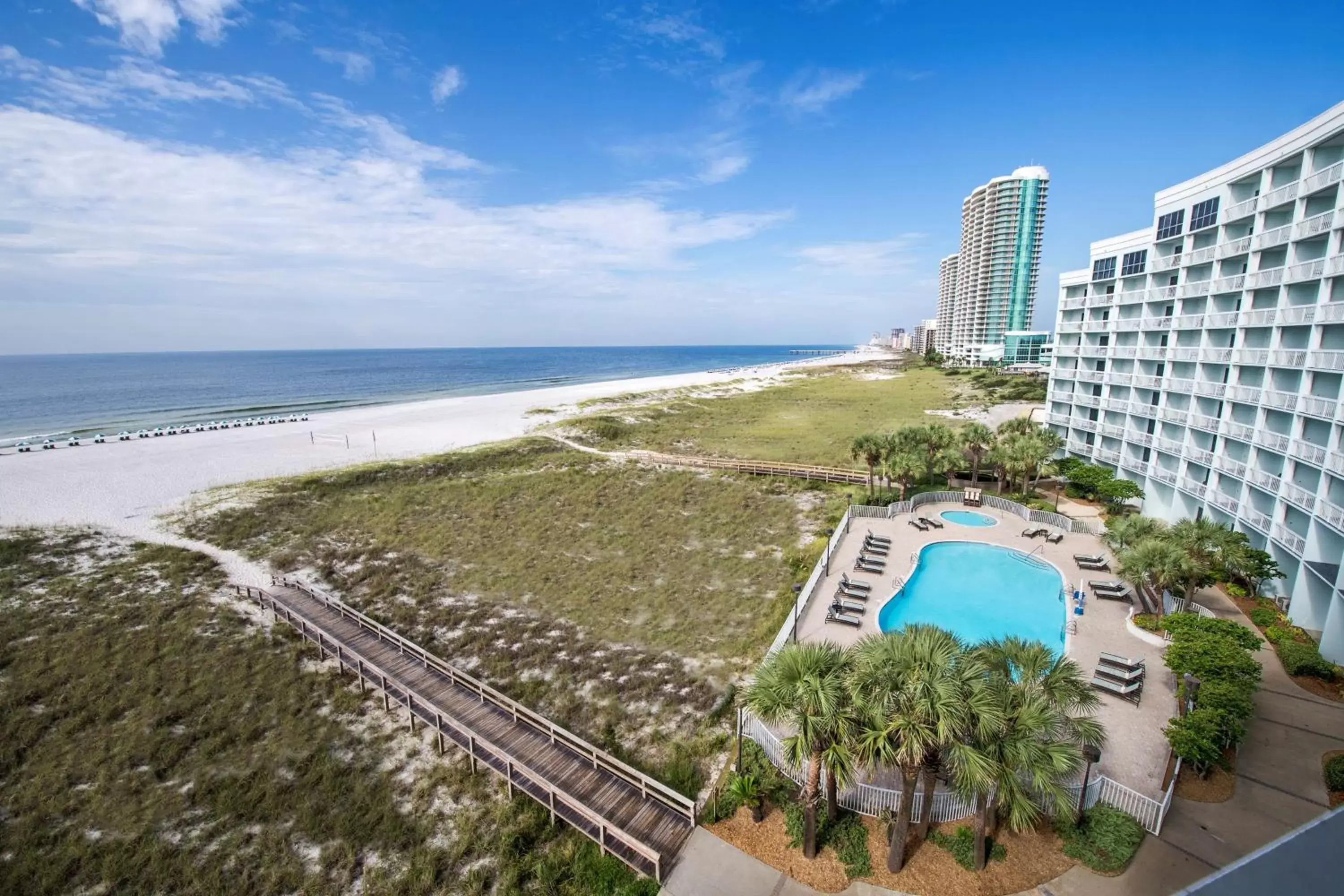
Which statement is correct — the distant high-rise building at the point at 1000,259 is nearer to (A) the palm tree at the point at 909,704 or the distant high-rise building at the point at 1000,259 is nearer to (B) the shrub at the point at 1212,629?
(B) the shrub at the point at 1212,629

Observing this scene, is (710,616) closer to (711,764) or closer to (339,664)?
(711,764)

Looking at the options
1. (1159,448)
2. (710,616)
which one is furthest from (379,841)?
(1159,448)

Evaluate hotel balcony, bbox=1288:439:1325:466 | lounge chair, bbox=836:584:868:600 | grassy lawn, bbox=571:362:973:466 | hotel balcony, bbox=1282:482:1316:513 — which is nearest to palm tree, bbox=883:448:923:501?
grassy lawn, bbox=571:362:973:466

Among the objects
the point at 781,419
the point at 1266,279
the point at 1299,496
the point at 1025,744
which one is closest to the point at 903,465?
the point at 1299,496

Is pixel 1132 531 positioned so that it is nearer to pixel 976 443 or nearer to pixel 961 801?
pixel 976 443

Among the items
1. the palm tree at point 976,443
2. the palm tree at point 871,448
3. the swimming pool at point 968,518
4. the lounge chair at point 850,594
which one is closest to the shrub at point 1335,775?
the lounge chair at point 850,594
